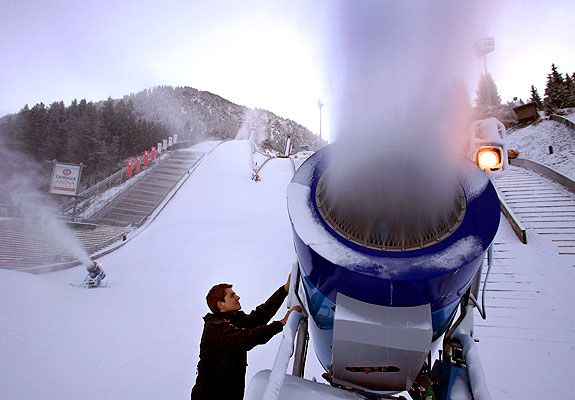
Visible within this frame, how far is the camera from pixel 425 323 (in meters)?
1.30

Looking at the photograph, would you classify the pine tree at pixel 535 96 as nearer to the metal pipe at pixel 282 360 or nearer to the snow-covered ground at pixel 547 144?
the snow-covered ground at pixel 547 144

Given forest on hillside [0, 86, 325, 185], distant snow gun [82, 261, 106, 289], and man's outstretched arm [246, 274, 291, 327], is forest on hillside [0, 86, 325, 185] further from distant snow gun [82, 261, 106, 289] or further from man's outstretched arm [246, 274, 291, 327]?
man's outstretched arm [246, 274, 291, 327]

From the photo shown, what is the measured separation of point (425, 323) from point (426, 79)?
96 cm

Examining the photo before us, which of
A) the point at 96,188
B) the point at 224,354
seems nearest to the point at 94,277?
the point at 224,354

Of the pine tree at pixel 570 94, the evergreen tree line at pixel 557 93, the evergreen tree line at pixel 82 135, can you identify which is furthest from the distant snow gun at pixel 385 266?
the evergreen tree line at pixel 82 135

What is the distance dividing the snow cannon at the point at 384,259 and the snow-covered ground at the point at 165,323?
11.2 ft

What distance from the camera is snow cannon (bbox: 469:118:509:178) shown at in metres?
1.61

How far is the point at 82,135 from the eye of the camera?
1769 inches

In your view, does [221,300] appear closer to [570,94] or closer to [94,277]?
[94,277]

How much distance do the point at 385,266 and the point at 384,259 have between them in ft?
0.11

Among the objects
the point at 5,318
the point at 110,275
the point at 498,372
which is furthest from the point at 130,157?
the point at 498,372

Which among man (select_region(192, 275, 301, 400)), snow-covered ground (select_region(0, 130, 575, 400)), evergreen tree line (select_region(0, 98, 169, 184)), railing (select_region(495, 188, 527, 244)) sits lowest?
snow-covered ground (select_region(0, 130, 575, 400))

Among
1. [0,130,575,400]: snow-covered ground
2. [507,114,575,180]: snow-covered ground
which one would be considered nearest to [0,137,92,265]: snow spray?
[0,130,575,400]: snow-covered ground

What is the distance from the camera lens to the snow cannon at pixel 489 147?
5.28 ft
